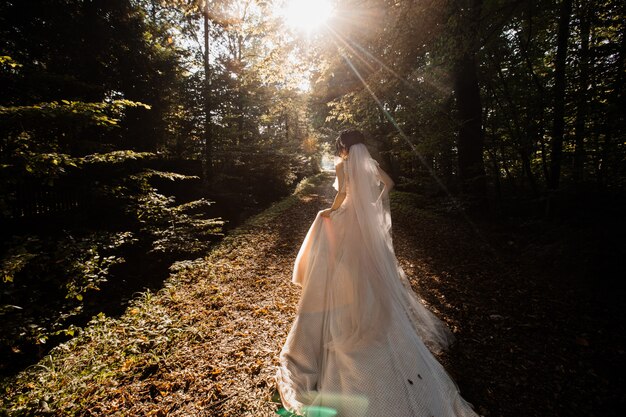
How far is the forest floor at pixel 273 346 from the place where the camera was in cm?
276

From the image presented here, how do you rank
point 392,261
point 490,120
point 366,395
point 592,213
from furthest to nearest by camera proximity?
1. point 490,120
2. point 592,213
3. point 392,261
4. point 366,395

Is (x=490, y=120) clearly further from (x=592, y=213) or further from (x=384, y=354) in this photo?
(x=384, y=354)

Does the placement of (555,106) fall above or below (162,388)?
above

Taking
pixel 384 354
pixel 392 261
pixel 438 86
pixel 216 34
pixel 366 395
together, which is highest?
pixel 216 34

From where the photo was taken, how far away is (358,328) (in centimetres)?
287

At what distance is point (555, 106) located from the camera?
5.73m

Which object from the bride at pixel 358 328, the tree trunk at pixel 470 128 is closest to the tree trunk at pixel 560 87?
the tree trunk at pixel 470 128

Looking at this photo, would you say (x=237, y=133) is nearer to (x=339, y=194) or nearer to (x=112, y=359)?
(x=339, y=194)

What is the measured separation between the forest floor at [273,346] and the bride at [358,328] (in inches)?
18.5

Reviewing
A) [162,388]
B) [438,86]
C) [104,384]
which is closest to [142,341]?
[104,384]

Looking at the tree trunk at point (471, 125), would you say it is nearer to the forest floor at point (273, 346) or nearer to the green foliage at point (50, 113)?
the forest floor at point (273, 346)

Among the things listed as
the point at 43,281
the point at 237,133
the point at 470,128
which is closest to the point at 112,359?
the point at 43,281

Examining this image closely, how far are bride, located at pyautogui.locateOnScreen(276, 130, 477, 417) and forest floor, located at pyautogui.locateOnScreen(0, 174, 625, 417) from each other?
47 cm

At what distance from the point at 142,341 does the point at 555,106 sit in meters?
8.83
